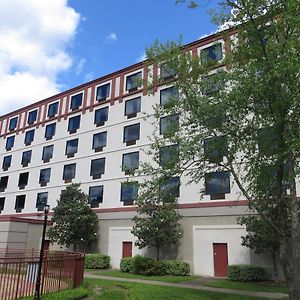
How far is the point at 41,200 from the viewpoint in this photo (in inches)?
1564

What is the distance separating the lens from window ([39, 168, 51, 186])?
132 ft

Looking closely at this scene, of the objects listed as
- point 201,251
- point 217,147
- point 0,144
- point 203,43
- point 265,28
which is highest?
point 203,43

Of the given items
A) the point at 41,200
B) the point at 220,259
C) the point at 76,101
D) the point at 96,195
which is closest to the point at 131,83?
the point at 76,101

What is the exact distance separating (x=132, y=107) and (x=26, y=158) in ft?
55.0

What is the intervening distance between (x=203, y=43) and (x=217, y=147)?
19047 millimetres

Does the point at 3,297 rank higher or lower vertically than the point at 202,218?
lower

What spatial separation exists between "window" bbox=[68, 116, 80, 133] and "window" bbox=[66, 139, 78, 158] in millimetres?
1274

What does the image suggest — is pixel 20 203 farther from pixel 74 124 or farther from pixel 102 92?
pixel 102 92

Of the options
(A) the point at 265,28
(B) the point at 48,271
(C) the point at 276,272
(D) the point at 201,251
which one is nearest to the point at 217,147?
(A) the point at 265,28

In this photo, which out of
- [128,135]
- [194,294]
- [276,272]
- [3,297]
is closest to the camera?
[3,297]

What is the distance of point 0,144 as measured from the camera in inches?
1919

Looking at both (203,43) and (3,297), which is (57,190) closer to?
(203,43)

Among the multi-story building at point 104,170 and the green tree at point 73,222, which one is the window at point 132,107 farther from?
the green tree at point 73,222

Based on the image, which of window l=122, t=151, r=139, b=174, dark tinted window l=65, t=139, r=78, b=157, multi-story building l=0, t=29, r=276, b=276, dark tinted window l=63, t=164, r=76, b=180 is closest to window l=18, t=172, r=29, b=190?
multi-story building l=0, t=29, r=276, b=276
